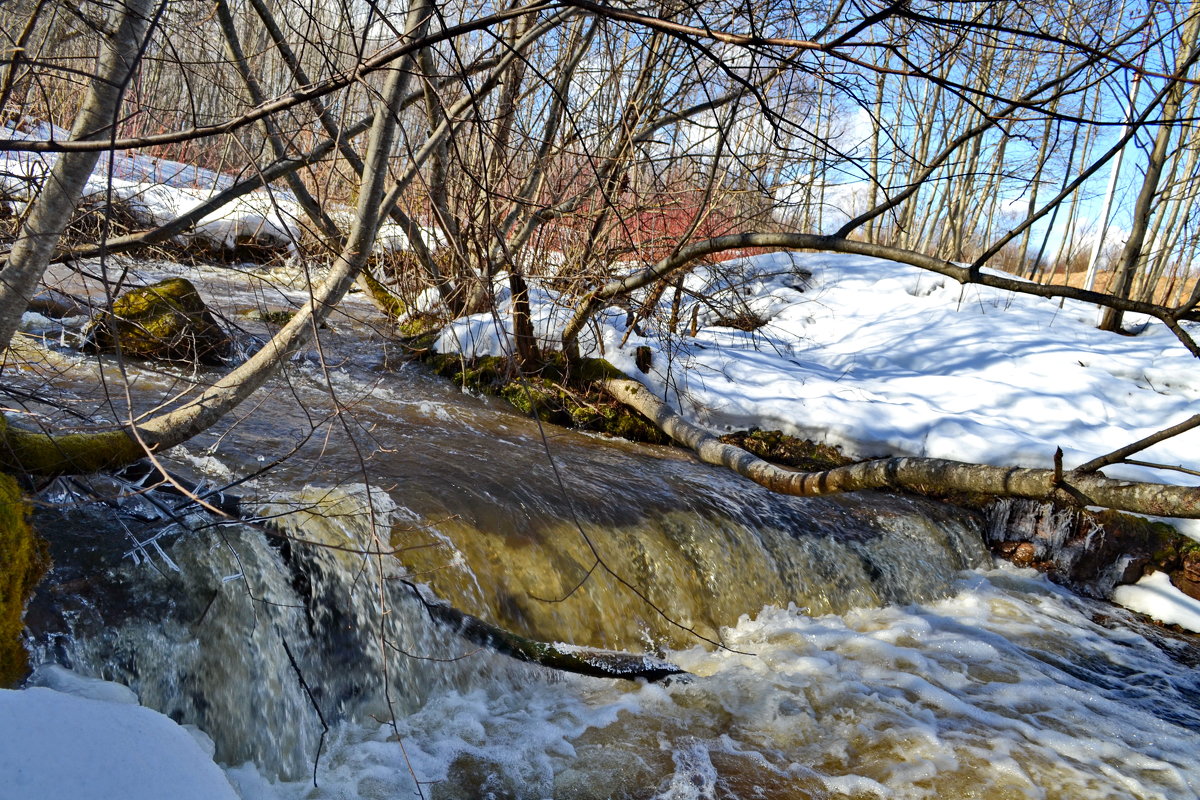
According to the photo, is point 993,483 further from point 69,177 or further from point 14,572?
point 14,572

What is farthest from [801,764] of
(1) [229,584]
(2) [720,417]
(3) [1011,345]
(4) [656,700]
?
(3) [1011,345]

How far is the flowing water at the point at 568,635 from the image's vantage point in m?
2.62

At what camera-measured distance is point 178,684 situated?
2498 mm

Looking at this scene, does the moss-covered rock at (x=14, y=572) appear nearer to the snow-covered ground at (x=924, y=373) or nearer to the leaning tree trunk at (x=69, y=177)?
the leaning tree trunk at (x=69, y=177)

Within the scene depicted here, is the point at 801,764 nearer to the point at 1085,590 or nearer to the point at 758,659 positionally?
the point at 758,659

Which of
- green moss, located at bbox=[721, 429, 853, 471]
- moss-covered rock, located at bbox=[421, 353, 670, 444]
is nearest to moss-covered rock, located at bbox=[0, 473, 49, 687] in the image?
moss-covered rock, located at bbox=[421, 353, 670, 444]

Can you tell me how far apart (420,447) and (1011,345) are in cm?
817

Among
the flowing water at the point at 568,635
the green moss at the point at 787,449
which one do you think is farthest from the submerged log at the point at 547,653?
the green moss at the point at 787,449

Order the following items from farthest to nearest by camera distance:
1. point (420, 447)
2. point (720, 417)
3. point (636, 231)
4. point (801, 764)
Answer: point (720, 417) < point (636, 231) < point (420, 447) < point (801, 764)

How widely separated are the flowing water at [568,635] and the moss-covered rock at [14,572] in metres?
0.07

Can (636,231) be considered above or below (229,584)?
above

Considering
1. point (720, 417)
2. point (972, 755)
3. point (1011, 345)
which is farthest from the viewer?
point (1011, 345)

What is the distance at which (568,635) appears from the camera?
3686 mm

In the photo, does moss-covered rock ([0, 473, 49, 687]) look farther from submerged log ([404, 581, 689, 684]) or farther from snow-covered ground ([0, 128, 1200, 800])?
submerged log ([404, 581, 689, 684])
